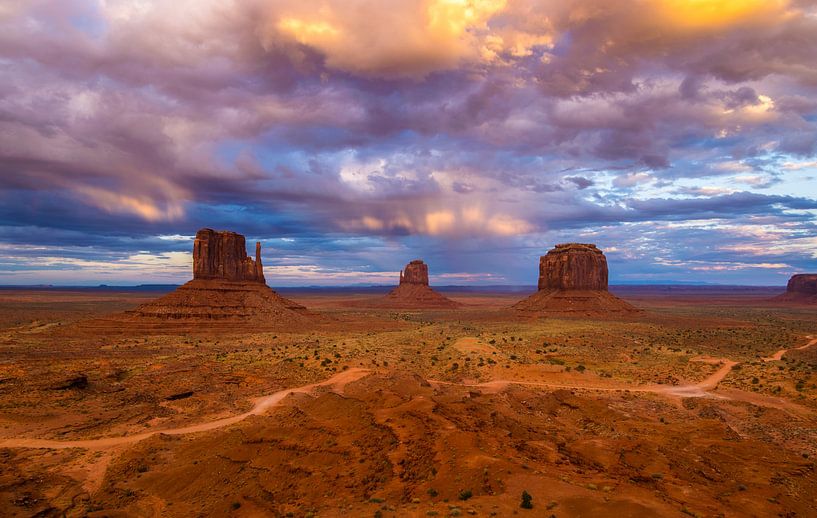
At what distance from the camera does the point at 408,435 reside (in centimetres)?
2322

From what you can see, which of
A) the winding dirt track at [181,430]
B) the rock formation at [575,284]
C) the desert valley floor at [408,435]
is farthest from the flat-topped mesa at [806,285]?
the winding dirt track at [181,430]

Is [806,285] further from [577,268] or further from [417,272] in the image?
[417,272]

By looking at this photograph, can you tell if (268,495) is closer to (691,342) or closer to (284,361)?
(284,361)

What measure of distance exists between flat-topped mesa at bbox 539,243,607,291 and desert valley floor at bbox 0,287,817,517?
7029 cm

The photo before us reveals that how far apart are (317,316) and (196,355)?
176 feet

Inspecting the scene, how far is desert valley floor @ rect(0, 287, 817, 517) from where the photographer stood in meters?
17.7

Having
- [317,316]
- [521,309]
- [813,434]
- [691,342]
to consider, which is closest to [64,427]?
A: [813,434]

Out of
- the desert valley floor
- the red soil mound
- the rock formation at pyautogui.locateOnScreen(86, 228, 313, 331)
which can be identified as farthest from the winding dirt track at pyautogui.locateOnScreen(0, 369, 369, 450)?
the red soil mound

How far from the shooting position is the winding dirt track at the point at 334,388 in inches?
959


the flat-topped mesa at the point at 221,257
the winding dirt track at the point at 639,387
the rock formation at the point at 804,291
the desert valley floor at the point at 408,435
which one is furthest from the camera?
the rock formation at the point at 804,291

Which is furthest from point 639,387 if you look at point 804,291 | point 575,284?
point 804,291

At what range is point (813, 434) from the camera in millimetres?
25641

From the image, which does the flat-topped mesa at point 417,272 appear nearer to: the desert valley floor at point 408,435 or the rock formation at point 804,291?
the desert valley floor at point 408,435

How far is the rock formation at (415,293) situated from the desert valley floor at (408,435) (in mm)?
126777
